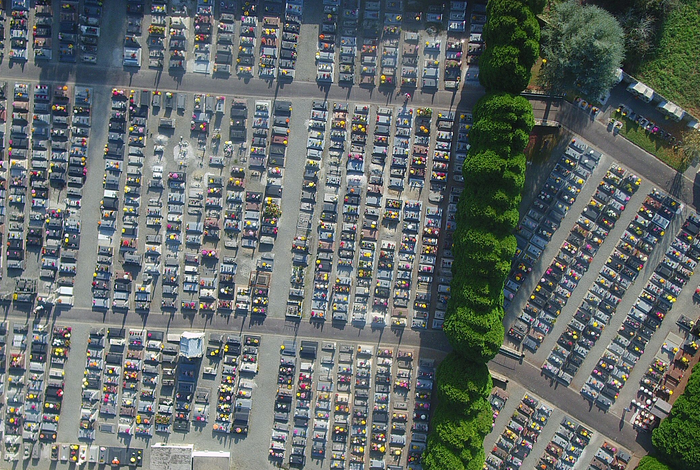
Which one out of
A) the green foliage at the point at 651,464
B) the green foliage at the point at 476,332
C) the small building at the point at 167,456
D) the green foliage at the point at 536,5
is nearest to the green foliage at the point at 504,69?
the green foliage at the point at 536,5

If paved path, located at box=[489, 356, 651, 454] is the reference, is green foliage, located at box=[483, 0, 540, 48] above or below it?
above

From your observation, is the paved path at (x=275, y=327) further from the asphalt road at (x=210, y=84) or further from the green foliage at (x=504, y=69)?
the green foliage at (x=504, y=69)

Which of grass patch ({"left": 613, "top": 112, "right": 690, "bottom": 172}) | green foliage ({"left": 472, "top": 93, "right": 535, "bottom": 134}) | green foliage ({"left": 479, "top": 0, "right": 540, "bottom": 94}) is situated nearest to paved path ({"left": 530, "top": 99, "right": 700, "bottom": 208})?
grass patch ({"left": 613, "top": 112, "right": 690, "bottom": 172})

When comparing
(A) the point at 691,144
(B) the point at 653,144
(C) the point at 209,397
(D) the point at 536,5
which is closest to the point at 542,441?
(B) the point at 653,144

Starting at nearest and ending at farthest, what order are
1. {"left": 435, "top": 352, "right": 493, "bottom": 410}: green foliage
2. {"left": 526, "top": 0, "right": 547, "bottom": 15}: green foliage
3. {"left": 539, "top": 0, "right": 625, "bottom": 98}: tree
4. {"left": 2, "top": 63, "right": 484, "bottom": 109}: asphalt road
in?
{"left": 526, "top": 0, "right": 547, "bottom": 15}: green foliage
{"left": 539, "top": 0, "right": 625, "bottom": 98}: tree
{"left": 435, "top": 352, "right": 493, "bottom": 410}: green foliage
{"left": 2, "top": 63, "right": 484, "bottom": 109}: asphalt road

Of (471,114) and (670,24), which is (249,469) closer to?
(471,114)

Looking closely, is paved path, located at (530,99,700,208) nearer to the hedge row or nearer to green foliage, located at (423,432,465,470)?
the hedge row

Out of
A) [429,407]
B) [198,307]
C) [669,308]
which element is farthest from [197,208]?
[669,308]
